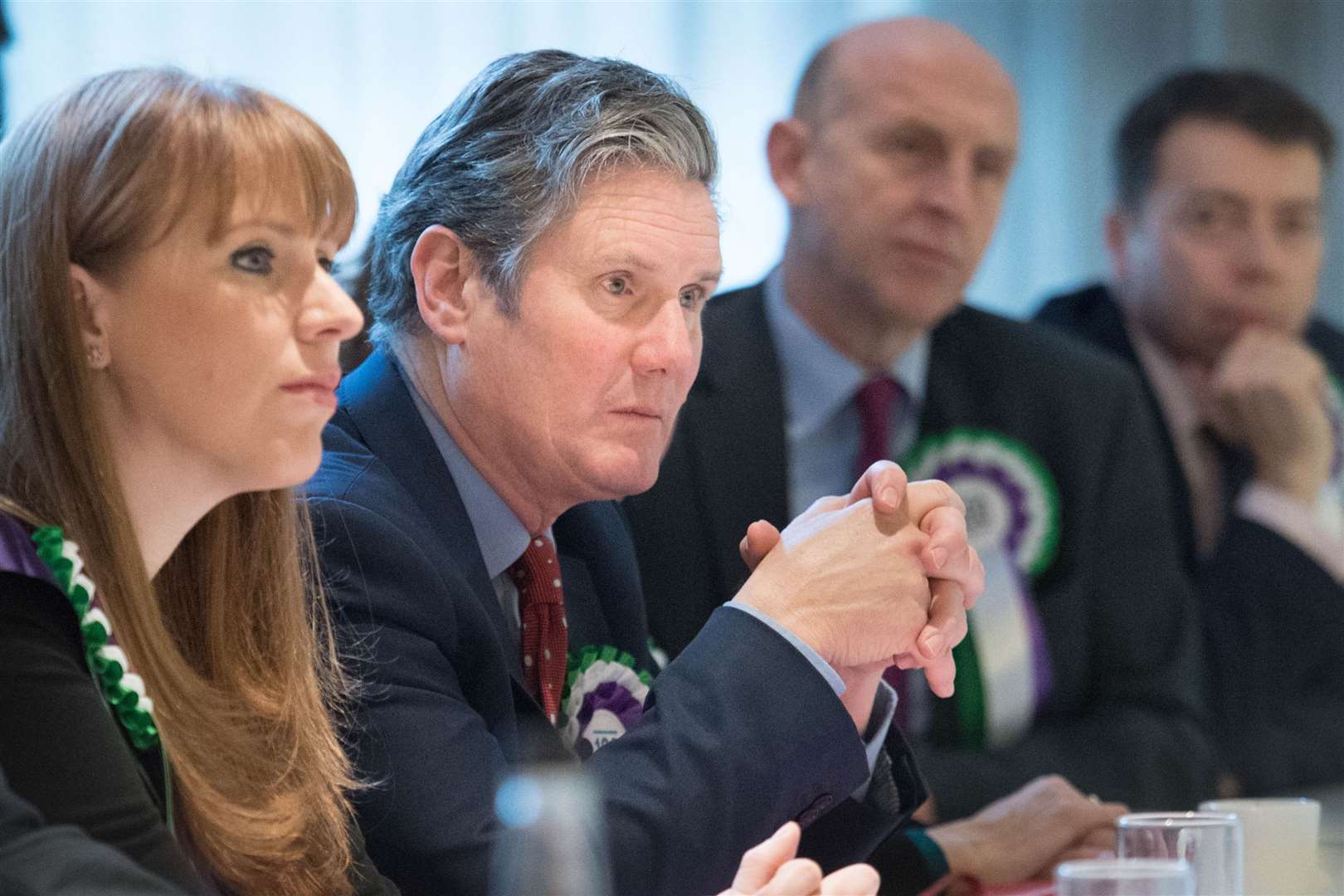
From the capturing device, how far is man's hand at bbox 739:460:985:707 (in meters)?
1.15

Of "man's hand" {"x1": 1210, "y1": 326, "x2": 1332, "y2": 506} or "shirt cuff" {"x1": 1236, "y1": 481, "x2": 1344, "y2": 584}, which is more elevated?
"man's hand" {"x1": 1210, "y1": 326, "x2": 1332, "y2": 506}

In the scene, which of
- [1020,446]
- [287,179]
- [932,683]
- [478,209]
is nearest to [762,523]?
[932,683]

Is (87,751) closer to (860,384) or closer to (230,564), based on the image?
(230,564)

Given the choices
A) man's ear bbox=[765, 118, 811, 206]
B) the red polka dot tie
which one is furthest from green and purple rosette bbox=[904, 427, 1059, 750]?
the red polka dot tie

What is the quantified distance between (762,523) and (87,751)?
1.70ft

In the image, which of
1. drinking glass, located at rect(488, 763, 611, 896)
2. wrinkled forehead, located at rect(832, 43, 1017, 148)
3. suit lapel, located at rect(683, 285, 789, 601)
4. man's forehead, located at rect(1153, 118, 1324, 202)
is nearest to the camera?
drinking glass, located at rect(488, 763, 611, 896)

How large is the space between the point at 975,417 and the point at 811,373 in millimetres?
271

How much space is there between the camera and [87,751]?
81 centimetres

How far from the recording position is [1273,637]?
2471mm

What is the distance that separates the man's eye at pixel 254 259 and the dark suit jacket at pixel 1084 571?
0.69 meters

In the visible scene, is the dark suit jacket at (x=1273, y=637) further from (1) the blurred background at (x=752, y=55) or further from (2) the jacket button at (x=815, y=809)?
(2) the jacket button at (x=815, y=809)

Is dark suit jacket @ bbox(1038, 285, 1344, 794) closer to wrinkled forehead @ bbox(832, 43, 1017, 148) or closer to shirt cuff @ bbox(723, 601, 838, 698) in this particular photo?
wrinkled forehead @ bbox(832, 43, 1017, 148)

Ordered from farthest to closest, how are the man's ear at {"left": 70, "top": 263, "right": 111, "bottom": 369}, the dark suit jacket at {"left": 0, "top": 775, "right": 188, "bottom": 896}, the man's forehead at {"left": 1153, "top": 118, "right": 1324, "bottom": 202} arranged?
the man's forehead at {"left": 1153, "top": 118, "right": 1324, "bottom": 202} → the man's ear at {"left": 70, "top": 263, "right": 111, "bottom": 369} → the dark suit jacket at {"left": 0, "top": 775, "right": 188, "bottom": 896}

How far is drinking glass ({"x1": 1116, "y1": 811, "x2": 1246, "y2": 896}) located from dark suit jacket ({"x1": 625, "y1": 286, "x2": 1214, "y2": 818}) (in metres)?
0.60
